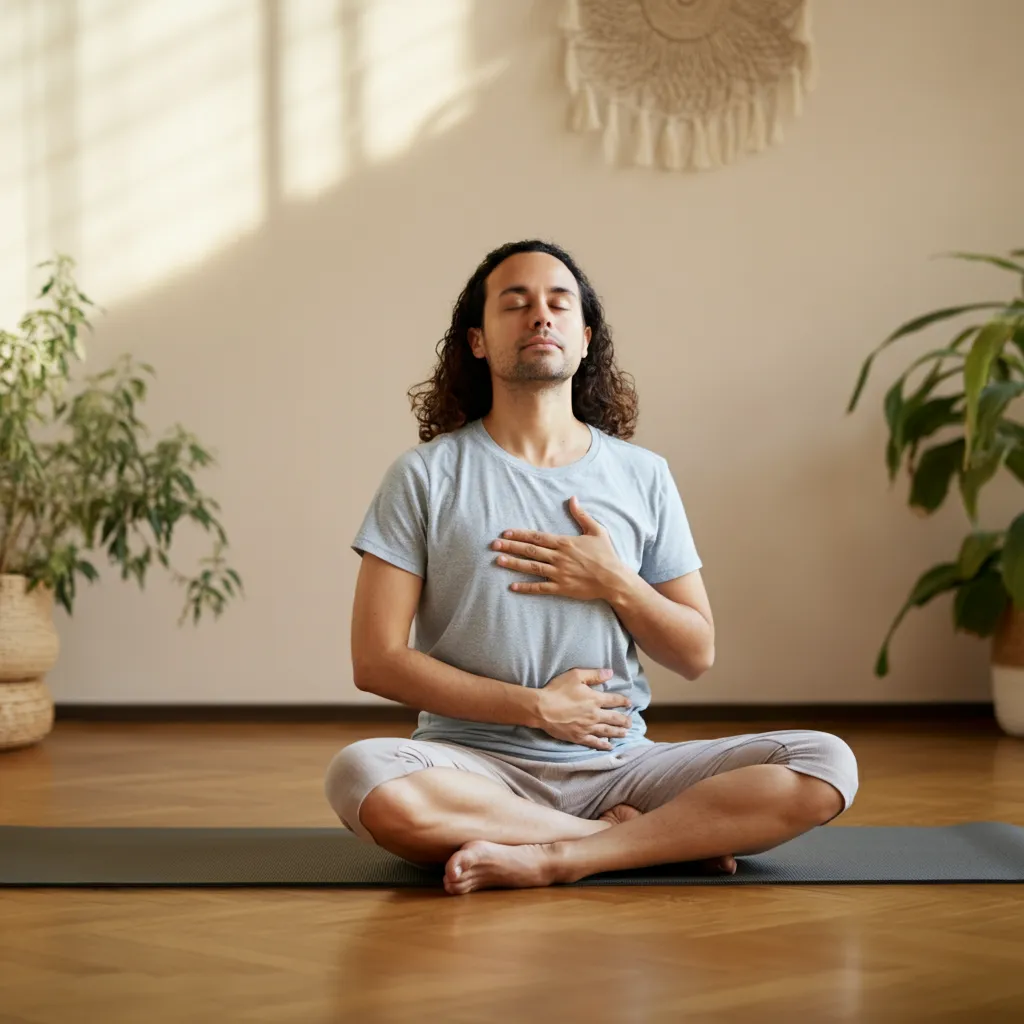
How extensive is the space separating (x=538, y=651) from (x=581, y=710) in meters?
0.11

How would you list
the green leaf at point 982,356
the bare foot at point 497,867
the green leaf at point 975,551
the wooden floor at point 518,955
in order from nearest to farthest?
1. the wooden floor at point 518,955
2. the bare foot at point 497,867
3. the green leaf at point 982,356
4. the green leaf at point 975,551

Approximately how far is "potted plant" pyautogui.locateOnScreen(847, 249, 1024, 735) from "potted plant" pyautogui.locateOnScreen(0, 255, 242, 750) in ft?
6.14

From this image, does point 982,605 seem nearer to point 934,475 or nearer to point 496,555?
point 934,475

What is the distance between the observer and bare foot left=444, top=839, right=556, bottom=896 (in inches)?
75.4

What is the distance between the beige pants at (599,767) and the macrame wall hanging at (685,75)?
2.49 metres

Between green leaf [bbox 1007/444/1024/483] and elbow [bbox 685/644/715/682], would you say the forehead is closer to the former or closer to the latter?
elbow [bbox 685/644/715/682]

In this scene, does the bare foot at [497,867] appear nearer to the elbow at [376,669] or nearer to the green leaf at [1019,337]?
the elbow at [376,669]

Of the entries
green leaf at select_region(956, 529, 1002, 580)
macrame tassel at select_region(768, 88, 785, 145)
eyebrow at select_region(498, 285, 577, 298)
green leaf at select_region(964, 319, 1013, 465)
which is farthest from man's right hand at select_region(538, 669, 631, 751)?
macrame tassel at select_region(768, 88, 785, 145)

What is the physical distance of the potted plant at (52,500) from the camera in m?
3.53

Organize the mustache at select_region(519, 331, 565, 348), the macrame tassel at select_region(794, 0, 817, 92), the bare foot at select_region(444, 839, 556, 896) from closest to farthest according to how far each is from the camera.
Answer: the bare foot at select_region(444, 839, 556, 896) → the mustache at select_region(519, 331, 565, 348) → the macrame tassel at select_region(794, 0, 817, 92)

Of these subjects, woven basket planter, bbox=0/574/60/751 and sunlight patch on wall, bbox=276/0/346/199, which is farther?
sunlight patch on wall, bbox=276/0/346/199

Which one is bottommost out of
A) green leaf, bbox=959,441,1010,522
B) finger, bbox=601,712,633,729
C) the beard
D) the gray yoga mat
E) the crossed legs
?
the gray yoga mat

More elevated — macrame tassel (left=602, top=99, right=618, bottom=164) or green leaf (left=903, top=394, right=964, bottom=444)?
macrame tassel (left=602, top=99, right=618, bottom=164)

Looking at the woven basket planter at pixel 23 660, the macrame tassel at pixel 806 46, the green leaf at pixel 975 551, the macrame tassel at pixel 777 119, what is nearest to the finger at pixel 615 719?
the green leaf at pixel 975 551
